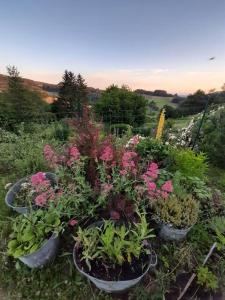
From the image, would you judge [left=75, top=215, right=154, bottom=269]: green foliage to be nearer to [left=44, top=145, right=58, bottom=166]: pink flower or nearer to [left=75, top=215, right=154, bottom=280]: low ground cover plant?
[left=75, top=215, right=154, bottom=280]: low ground cover plant

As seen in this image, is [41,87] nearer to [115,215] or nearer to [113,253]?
[115,215]

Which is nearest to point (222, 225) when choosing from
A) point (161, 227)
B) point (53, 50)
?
point (161, 227)

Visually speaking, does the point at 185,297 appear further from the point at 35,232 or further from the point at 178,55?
the point at 178,55

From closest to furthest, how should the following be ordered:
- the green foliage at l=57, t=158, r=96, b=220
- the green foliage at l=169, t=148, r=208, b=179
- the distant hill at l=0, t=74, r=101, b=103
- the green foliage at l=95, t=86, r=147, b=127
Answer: the green foliage at l=57, t=158, r=96, b=220 → the green foliage at l=169, t=148, r=208, b=179 → the green foliage at l=95, t=86, r=147, b=127 → the distant hill at l=0, t=74, r=101, b=103

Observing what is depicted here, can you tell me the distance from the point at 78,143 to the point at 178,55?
4.51 metres

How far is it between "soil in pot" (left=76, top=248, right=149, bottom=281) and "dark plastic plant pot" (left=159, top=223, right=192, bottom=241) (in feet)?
1.36

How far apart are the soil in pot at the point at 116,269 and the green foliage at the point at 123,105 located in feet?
25.0

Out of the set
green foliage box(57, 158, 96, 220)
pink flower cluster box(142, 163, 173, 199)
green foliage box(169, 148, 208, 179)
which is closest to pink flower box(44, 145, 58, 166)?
green foliage box(57, 158, 96, 220)

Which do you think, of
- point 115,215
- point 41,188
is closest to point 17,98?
point 41,188

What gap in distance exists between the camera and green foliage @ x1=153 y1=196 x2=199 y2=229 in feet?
6.64

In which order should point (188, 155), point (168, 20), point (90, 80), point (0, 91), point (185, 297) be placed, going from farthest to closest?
point (0, 91)
point (90, 80)
point (168, 20)
point (188, 155)
point (185, 297)

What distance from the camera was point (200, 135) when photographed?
4668mm

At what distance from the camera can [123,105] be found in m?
10.2

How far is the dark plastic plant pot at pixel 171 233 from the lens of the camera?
2.04m
